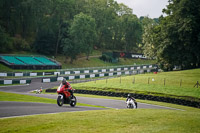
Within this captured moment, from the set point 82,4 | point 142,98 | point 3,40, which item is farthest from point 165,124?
Result: point 82,4

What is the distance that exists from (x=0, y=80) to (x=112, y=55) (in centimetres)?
5154

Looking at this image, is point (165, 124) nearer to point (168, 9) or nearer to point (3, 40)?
point (168, 9)

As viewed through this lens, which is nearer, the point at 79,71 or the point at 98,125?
the point at 98,125

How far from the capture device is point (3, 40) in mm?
61875

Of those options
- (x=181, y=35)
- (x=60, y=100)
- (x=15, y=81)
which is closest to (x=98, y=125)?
(x=60, y=100)

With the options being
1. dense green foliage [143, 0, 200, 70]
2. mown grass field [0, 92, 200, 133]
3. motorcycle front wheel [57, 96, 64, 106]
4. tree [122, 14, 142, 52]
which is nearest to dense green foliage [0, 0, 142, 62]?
tree [122, 14, 142, 52]

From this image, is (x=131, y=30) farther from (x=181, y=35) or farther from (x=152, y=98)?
(x=152, y=98)

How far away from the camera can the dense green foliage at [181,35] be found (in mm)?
51906

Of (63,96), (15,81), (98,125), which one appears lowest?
(98,125)

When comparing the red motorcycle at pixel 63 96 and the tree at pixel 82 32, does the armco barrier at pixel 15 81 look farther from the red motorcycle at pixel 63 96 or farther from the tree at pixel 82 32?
the tree at pixel 82 32

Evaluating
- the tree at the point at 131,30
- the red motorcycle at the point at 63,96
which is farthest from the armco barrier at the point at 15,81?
the tree at the point at 131,30

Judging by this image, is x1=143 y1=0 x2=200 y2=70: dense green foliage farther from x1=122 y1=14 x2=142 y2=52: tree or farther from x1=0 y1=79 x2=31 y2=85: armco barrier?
x1=122 y1=14 x2=142 y2=52: tree

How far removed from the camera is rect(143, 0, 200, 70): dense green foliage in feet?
170

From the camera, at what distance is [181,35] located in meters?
52.5
